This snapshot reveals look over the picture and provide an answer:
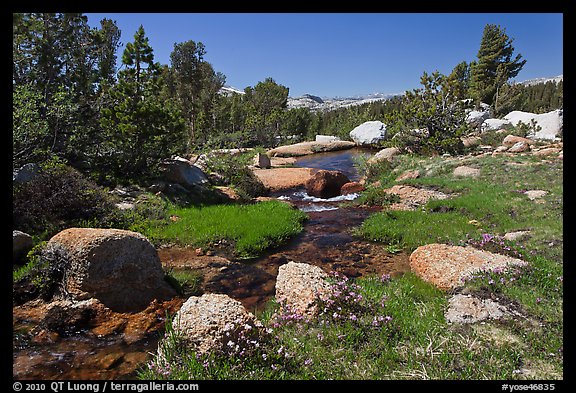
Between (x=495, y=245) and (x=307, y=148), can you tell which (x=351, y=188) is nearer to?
(x=495, y=245)

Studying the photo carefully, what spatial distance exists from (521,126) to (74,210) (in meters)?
43.6

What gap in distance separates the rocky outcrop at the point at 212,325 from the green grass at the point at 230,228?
5661mm

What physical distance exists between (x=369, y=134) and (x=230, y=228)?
4424 centimetres

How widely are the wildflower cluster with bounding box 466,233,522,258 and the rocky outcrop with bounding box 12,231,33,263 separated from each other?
1288 centimetres

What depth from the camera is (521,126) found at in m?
35.8

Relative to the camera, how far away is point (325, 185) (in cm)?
2192

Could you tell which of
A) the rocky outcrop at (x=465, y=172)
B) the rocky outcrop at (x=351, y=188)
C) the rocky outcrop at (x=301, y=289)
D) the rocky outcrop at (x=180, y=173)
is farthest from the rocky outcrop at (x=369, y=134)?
the rocky outcrop at (x=301, y=289)

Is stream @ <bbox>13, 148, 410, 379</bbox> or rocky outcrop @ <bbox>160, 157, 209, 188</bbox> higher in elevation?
rocky outcrop @ <bbox>160, 157, 209, 188</bbox>

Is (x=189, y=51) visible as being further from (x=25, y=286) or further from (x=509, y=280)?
(x=509, y=280)

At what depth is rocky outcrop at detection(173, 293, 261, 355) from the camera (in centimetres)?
432

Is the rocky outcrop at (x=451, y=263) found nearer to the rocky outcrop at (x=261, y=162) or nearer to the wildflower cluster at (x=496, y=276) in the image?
the wildflower cluster at (x=496, y=276)

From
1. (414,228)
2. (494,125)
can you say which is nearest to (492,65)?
(494,125)

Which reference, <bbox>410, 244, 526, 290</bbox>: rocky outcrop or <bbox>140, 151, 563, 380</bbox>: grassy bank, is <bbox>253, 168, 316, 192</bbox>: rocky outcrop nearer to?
<bbox>410, 244, 526, 290</bbox>: rocky outcrop

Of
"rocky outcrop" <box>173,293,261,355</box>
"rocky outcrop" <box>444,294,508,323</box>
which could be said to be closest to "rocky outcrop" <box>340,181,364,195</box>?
"rocky outcrop" <box>444,294,508,323</box>
